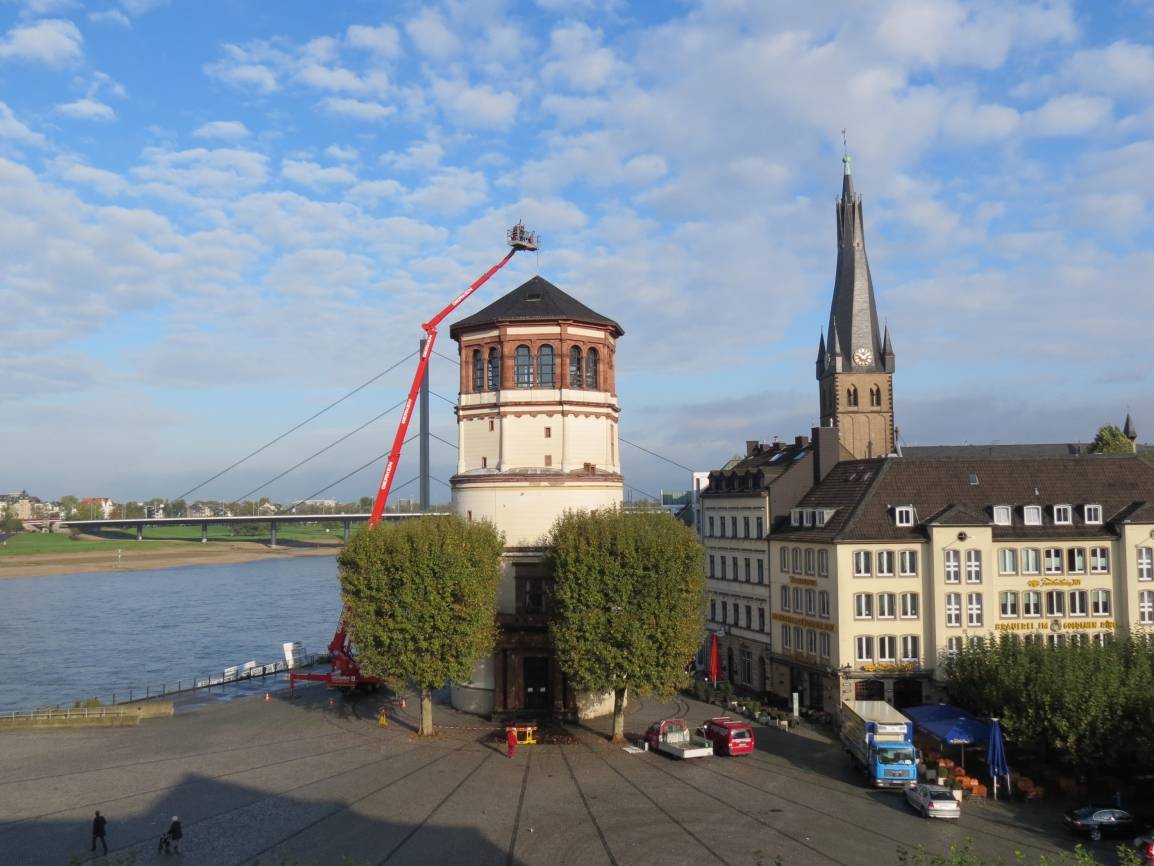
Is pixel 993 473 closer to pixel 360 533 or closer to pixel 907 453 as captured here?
pixel 360 533

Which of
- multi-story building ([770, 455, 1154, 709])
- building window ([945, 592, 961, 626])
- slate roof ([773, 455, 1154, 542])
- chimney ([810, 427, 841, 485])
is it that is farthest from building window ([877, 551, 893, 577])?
chimney ([810, 427, 841, 485])

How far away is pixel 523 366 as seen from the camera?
159 feet

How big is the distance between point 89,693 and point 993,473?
5553cm

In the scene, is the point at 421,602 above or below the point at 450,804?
above

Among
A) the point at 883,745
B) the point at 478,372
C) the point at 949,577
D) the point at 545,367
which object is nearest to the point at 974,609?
the point at 949,577

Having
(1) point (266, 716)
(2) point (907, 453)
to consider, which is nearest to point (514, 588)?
(1) point (266, 716)

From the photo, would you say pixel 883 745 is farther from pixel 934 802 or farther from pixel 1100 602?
pixel 1100 602

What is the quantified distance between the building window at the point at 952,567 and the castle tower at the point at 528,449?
16410mm

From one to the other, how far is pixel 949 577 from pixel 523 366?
23.4 metres

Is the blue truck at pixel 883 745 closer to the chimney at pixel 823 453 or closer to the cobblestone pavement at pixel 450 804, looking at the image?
the cobblestone pavement at pixel 450 804

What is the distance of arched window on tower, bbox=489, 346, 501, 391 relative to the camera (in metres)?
48.8

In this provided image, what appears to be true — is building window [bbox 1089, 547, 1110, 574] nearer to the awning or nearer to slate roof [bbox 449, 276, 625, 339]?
the awning

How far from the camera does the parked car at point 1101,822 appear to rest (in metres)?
28.7

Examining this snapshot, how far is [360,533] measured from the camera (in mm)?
42781
